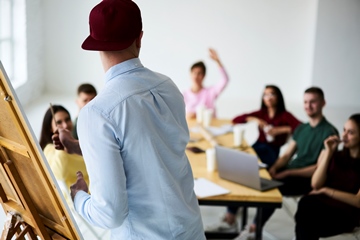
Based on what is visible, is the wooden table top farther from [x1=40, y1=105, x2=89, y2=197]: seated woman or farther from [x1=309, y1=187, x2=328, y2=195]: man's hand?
[x1=40, y1=105, x2=89, y2=197]: seated woman

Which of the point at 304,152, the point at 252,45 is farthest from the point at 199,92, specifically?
the point at 252,45

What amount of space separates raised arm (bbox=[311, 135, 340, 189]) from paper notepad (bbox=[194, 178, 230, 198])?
677mm

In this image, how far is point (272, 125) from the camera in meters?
4.27

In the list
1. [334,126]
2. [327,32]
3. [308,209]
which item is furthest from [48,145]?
[327,32]

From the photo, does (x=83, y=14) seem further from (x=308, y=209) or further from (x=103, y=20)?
(x=308, y=209)

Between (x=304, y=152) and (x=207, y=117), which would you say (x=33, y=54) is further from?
(x=304, y=152)

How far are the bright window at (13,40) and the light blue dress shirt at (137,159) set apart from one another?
116 centimetres

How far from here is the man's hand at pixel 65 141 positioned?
241 cm

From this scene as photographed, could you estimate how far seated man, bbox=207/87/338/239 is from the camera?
3760mm

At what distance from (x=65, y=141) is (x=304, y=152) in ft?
6.43

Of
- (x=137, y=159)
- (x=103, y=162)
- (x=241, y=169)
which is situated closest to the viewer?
(x=103, y=162)

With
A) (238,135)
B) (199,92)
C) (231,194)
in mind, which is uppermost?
(199,92)

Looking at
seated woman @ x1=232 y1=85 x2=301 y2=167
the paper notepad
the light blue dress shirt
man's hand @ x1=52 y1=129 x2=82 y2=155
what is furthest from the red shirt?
the light blue dress shirt

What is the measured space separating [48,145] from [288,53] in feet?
17.2
